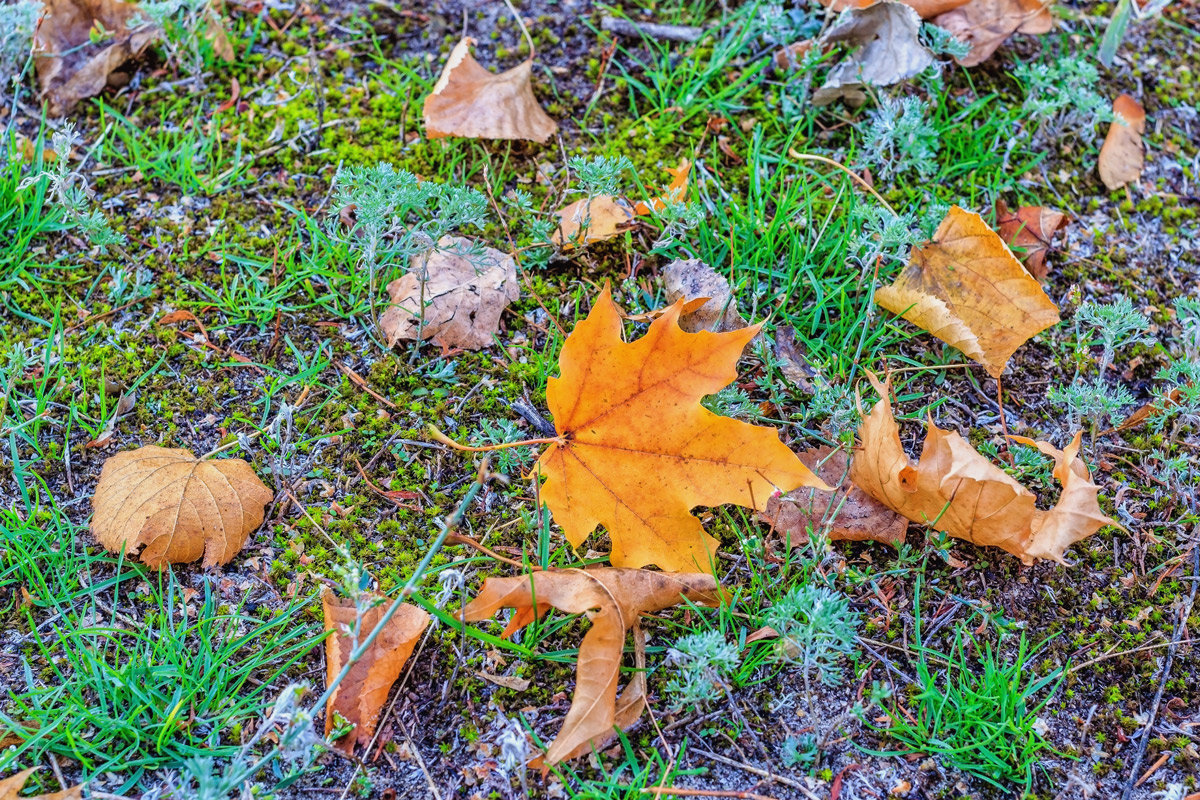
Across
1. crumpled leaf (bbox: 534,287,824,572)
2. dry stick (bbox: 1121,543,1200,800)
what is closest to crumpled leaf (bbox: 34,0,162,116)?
crumpled leaf (bbox: 534,287,824,572)

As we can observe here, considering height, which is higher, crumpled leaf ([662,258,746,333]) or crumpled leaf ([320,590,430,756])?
crumpled leaf ([662,258,746,333])

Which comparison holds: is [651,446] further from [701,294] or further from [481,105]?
[481,105]

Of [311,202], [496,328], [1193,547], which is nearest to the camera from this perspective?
[1193,547]

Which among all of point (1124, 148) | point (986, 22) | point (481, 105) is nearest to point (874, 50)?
point (986, 22)

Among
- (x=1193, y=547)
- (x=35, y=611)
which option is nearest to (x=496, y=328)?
(x=35, y=611)

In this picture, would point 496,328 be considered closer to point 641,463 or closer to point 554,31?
point 641,463

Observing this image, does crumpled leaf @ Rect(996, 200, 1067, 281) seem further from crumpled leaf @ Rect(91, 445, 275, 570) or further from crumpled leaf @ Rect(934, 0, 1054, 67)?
crumpled leaf @ Rect(91, 445, 275, 570)

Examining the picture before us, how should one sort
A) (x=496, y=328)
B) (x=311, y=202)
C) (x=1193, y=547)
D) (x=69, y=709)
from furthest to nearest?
(x=311, y=202) → (x=496, y=328) → (x=1193, y=547) → (x=69, y=709)
